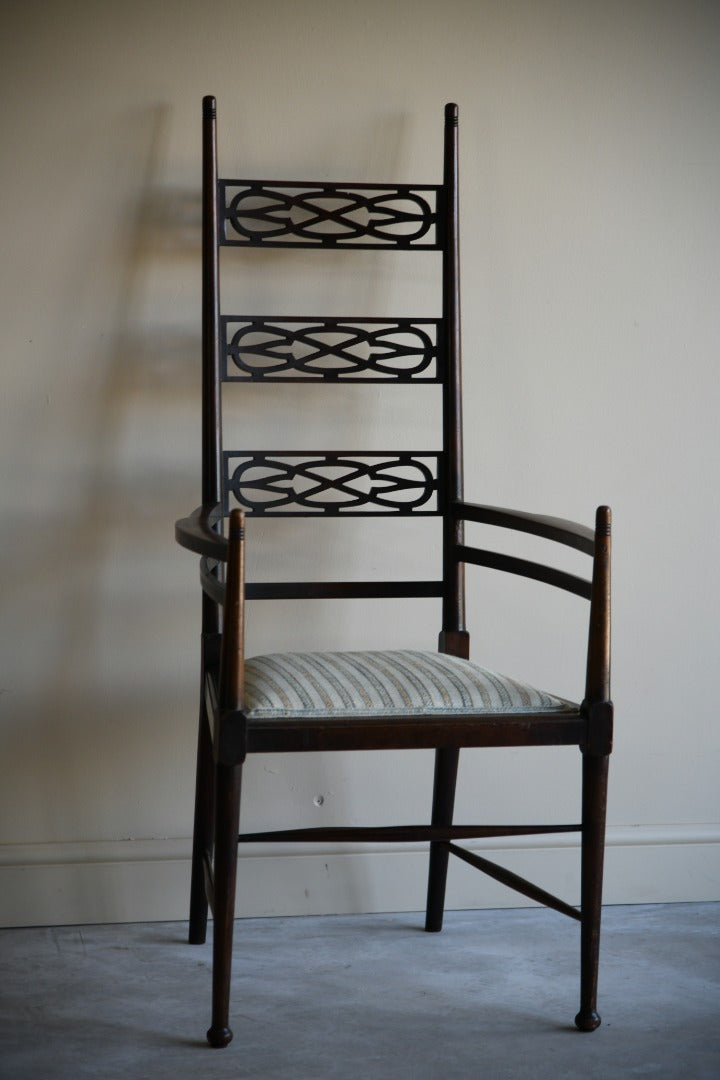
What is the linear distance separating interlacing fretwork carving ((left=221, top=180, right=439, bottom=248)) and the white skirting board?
1.08m

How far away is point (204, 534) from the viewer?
1.49 m

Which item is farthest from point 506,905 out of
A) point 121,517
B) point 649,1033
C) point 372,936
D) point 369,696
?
point 121,517

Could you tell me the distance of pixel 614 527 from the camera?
6.93 ft

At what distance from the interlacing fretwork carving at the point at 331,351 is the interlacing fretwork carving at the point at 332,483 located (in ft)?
0.46

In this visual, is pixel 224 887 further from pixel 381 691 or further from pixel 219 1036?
pixel 381 691

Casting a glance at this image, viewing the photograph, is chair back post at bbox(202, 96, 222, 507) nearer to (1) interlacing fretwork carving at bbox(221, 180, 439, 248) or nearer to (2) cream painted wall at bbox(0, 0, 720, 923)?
(1) interlacing fretwork carving at bbox(221, 180, 439, 248)

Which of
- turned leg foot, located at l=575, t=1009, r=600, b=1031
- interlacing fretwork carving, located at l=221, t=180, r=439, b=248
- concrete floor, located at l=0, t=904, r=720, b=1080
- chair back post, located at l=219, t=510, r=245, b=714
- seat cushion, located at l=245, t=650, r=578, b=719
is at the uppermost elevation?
interlacing fretwork carving, located at l=221, t=180, r=439, b=248

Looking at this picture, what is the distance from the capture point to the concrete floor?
150cm

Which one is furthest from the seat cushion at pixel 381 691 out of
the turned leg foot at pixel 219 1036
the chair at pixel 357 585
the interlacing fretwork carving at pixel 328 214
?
the interlacing fretwork carving at pixel 328 214

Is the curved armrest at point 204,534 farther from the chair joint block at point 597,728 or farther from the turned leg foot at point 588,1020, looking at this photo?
the turned leg foot at point 588,1020

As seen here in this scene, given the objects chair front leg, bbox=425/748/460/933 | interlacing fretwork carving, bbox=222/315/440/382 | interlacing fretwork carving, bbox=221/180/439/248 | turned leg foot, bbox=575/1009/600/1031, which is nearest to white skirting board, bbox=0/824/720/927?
chair front leg, bbox=425/748/460/933

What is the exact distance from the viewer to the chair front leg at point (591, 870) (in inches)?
60.6

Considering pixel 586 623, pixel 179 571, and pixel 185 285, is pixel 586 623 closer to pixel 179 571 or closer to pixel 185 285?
pixel 179 571

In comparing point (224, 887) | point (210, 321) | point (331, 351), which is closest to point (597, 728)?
point (224, 887)
